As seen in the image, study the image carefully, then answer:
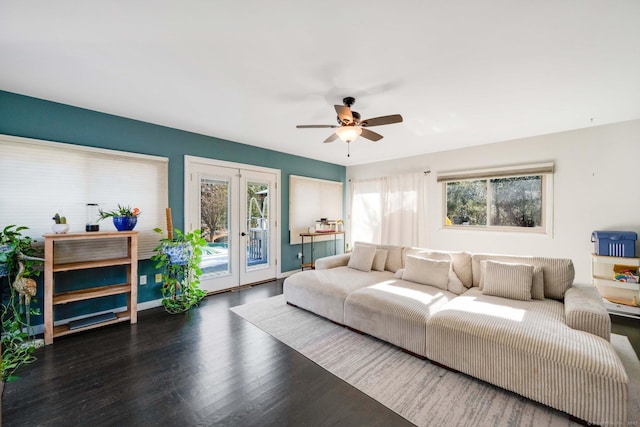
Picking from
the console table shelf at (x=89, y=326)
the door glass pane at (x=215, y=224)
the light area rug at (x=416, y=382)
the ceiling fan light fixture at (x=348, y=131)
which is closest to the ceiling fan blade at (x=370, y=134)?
the ceiling fan light fixture at (x=348, y=131)

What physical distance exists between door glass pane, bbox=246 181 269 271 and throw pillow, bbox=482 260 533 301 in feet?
11.5

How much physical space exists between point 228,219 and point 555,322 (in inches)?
163

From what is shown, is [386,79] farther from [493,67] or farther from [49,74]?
[49,74]

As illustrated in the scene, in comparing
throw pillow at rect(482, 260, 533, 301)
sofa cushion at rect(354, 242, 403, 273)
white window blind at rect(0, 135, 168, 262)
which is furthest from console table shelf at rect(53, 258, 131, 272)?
throw pillow at rect(482, 260, 533, 301)

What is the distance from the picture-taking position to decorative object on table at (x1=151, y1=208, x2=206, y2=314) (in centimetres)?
345

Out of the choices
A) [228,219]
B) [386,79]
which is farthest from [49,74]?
[386,79]

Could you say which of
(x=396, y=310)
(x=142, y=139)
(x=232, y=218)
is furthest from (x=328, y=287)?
(x=142, y=139)

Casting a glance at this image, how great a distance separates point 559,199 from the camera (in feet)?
12.8

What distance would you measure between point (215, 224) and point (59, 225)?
1.84 meters

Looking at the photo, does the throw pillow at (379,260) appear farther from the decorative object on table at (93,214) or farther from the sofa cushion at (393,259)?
the decorative object on table at (93,214)

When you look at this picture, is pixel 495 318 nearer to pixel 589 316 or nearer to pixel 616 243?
pixel 589 316

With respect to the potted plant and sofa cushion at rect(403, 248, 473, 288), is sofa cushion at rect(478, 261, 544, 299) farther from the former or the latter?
the potted plant

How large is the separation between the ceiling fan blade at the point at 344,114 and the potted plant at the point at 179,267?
248 centimetres

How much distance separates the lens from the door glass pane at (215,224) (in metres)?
4.15
